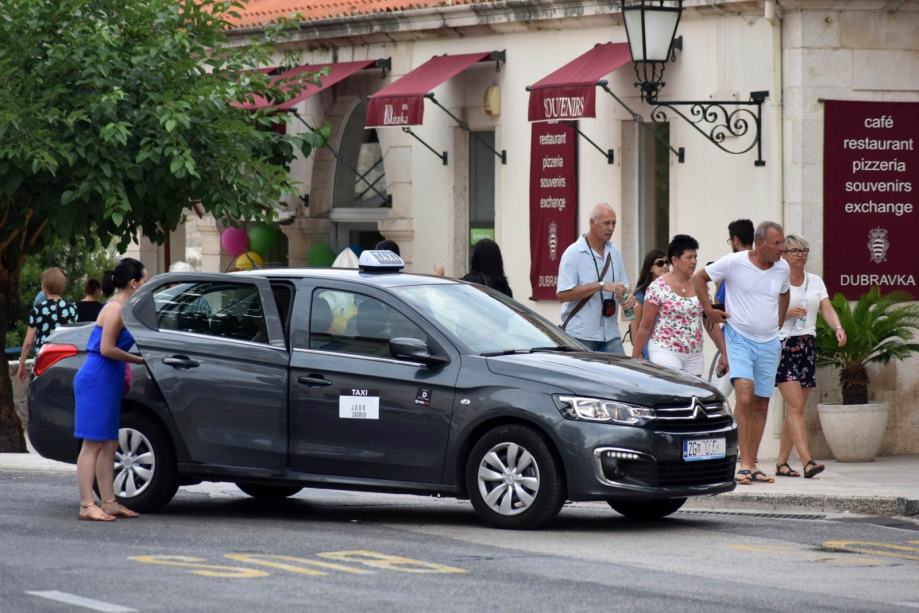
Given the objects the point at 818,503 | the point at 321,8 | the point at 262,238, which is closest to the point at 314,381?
the point at 818,503

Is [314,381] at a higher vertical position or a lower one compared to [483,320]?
lower

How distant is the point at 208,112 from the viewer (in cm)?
1912

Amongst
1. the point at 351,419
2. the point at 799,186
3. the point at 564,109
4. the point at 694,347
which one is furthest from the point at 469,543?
the point at 564,109

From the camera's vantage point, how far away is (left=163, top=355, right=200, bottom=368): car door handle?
12547mm

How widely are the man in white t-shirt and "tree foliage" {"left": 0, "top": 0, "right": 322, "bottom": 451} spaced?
562cm

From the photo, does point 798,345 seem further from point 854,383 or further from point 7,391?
point 7,391

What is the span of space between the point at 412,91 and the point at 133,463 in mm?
9945

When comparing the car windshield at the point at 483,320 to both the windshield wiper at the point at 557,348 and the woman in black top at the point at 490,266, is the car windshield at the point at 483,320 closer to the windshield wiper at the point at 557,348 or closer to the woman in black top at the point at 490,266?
the windshield wiper at the point at 557,348

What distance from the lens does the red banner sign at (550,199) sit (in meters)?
21.1

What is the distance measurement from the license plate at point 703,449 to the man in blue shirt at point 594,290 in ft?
10.0

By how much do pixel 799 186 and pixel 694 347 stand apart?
382 centimetres

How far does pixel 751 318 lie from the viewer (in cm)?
1473

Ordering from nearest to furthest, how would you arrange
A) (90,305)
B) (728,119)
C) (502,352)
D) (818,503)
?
(502,352) < (818,503) < (728,119) < (90,305)

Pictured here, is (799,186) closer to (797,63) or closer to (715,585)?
(797,63)
